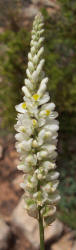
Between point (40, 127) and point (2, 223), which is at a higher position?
point (40, 127)

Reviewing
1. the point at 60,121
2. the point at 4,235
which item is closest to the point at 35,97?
the point at 4,235

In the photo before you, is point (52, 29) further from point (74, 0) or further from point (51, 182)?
point (51, 182)

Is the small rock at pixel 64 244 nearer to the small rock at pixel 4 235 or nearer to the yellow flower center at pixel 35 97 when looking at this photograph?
the small rock at pixel 4 235

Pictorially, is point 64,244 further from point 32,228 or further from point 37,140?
point 37,140

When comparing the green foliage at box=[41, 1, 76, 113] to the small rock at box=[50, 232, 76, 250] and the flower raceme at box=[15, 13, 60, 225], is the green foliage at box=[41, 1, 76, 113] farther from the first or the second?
the flower raceme at box=[15, 13, 60, 225]

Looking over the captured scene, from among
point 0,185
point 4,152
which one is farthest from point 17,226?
point 4,152

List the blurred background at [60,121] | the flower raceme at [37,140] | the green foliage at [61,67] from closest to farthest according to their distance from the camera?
the flower raceme at [37,140] → the blurred background at [60,121] → the green foliage at [61,67]

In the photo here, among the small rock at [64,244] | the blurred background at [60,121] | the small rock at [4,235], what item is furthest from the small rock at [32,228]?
the small rock at [4,235]
